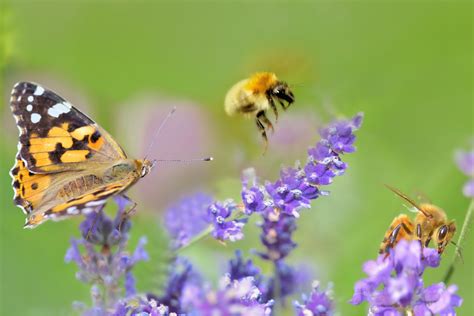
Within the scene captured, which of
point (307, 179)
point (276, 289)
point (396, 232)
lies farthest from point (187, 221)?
point (396, 232)

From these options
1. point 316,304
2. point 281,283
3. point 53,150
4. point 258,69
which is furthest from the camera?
point 258,69

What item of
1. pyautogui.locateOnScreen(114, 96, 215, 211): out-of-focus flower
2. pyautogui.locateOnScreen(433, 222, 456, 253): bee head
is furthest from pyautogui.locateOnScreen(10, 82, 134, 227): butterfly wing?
pyautogui.locateOnScreen(114, 96, 215, 211): out-of-focus flower

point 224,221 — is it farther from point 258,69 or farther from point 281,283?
point 258,69

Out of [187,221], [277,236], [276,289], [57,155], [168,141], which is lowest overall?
[276,289]

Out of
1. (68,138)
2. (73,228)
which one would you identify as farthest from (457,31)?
(68,138)

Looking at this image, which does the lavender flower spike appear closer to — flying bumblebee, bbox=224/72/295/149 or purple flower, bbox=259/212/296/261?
purple flower, bbox=259/212/296/261

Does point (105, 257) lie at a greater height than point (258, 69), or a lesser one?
lesser
